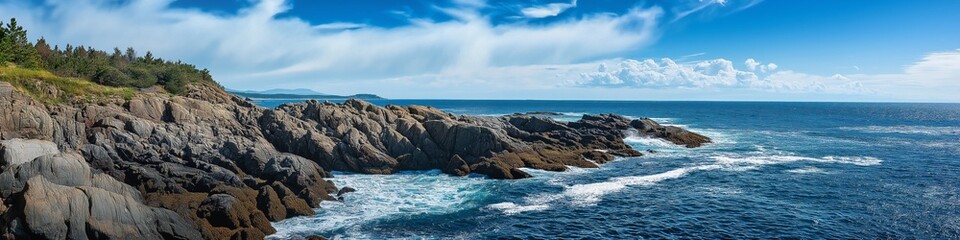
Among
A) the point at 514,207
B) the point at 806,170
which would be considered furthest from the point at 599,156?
the point at 514,207

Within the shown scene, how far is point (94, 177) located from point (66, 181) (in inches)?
55.7

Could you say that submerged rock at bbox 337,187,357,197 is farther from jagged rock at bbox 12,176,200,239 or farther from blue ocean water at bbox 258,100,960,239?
jagged rock at bbox 12,176,200,239

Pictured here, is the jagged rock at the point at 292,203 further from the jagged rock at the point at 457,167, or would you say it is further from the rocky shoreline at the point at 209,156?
the jagged rock at the point at 457,167

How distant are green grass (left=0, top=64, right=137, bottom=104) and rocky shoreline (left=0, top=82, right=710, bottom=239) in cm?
227

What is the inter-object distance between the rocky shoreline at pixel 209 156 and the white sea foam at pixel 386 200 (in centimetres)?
149

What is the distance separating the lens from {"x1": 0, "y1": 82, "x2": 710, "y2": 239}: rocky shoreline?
88.9ft

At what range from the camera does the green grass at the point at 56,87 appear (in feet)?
163

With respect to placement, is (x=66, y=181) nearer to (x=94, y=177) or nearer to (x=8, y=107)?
(x=94, y=177)

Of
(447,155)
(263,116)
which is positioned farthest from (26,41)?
(447,155)

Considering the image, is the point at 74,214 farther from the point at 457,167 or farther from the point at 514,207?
the point at 457,167

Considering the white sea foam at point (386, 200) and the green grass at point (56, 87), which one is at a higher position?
the green grass at point (56, 87)

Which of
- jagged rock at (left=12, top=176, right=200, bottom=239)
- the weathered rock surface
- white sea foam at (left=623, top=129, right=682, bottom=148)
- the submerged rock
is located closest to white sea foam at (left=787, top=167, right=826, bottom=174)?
white sea foam at (left=623, top=129, right=682, bottom=148)

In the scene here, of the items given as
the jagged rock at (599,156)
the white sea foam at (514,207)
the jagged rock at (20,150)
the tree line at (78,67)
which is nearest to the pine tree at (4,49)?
the tree line at (78,67)

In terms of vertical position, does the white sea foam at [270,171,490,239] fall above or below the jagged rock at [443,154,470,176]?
below
